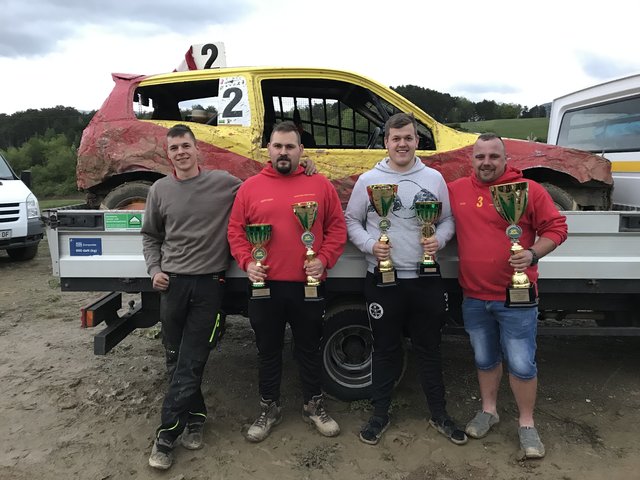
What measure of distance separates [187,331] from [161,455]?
2.29ft

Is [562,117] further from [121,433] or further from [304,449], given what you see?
[121,433]

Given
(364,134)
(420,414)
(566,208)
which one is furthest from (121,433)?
(566,208)

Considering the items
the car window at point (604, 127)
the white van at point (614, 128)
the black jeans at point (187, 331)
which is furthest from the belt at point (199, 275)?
the car window at point (604, 127)

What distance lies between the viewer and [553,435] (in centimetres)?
319

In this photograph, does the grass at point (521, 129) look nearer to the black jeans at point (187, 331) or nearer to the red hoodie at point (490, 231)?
the red hoodie at point (490, 231)

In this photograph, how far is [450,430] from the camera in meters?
3.11

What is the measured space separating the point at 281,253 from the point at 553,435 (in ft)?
6.69

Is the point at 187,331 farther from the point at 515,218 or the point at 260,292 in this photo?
the point at 515,218

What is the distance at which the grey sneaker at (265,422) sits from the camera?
313cm

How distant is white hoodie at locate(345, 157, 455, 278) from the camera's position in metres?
2.98

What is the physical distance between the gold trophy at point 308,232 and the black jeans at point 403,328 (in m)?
0.36

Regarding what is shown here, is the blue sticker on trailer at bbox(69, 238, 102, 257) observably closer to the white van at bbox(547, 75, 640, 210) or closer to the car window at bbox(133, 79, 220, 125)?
the car window at bbox(133, 79, 220, 125)

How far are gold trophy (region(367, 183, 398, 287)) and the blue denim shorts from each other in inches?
21.9

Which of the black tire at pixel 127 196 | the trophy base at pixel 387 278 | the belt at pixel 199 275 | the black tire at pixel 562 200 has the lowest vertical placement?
the trophy base at pixel 387 278
